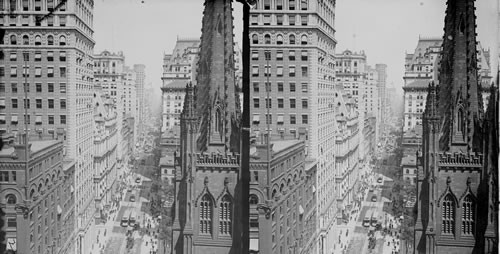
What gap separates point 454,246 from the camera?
6.77m

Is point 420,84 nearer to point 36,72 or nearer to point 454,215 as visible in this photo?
point 454,215

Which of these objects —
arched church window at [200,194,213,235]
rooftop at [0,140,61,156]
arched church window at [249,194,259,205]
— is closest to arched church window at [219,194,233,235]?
arched church window at [200,194,213,235]

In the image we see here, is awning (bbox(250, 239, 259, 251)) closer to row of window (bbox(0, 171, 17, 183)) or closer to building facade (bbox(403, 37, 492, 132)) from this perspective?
building facade (bbox(403, 37, 492, 132))

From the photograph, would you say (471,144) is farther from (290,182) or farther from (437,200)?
(290,182)

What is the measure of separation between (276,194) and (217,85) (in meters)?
1.43

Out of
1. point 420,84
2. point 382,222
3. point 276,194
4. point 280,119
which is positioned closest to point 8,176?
point 276,194

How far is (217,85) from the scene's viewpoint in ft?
22.8

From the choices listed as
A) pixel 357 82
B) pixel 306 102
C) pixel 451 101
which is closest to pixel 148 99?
pixel 306 102

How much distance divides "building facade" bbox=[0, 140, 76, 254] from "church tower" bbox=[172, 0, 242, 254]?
142 centimetres

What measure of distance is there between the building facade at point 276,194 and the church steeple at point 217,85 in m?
0.40

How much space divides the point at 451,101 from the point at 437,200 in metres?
1.13

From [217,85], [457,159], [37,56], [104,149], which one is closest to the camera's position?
[457,159]

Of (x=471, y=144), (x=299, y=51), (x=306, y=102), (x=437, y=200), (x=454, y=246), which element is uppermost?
(x=299, y=51)

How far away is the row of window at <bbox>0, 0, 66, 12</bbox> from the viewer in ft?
23.2
